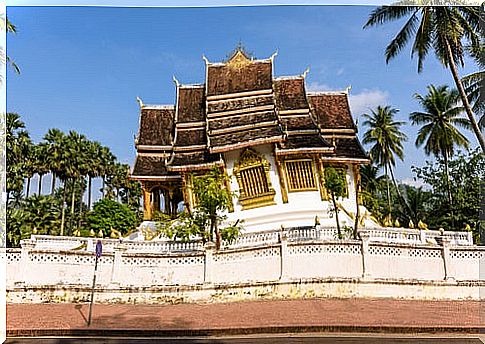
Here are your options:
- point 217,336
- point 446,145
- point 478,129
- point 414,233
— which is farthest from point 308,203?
point 217,336

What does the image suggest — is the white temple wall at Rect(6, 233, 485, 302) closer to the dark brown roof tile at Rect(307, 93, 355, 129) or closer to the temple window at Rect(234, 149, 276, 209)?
the temple window at Rect(234, 149, 276, 209)

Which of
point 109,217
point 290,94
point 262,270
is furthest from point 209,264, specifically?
point 290,94

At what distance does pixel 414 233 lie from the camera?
725 centimetres

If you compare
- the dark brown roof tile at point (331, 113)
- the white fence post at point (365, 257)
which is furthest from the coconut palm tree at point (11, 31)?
the dark brown roof tile at point (331, 113)

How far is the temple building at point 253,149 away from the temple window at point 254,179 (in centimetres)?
2

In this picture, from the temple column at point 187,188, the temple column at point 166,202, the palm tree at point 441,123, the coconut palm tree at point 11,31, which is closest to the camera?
the coconut palm tree at point 11,31

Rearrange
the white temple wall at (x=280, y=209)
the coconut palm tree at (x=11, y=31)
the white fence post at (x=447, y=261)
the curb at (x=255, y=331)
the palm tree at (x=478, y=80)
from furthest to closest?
the white temple wall at (x=280, y=209)
the palm tree at (x=478, y=80)
the white fence post at (x=447, y=261)
the coconut palm tree at (x=11, y=31)
the curb at (x=255, y=331)

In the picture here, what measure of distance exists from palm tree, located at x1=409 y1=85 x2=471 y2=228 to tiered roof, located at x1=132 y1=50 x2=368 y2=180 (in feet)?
5.05

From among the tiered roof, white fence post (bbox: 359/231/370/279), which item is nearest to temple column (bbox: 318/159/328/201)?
the tiered roof

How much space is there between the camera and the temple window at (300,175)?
859cm

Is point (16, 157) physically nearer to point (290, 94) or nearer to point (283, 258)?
point (283, 258)

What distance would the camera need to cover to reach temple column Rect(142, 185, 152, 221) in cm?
798

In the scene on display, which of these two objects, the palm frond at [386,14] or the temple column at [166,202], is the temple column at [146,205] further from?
the palm frond at [386,14]

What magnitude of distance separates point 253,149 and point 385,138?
212 centimetres
